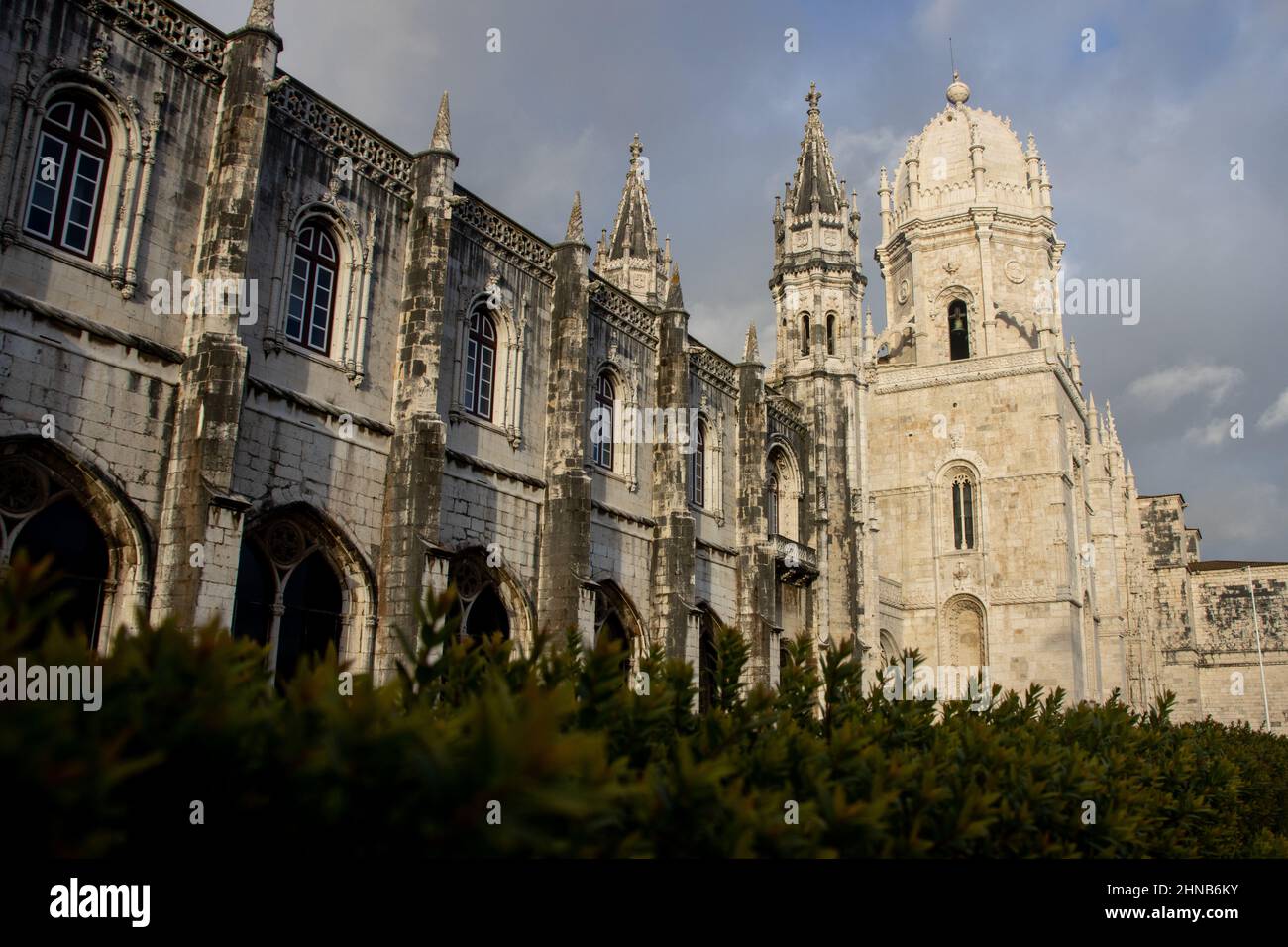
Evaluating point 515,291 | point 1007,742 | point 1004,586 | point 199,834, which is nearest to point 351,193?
point 515,291

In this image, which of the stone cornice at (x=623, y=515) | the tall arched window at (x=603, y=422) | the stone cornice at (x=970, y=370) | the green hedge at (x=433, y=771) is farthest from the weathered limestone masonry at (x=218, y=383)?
the stone cornice at (x=970, y=370)

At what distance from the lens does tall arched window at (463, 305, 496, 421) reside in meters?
17.8

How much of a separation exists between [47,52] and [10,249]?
2.48 m

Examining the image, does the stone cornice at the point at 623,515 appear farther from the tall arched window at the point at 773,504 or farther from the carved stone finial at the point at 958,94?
the carved stone finial at the point at 958,94

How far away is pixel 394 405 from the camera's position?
52.4 ft

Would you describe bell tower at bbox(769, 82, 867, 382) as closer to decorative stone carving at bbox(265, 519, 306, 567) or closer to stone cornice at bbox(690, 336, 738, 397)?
stone cornice at bbox(690, 336, 738, 397)

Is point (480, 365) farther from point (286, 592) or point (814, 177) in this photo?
point (814, 177)

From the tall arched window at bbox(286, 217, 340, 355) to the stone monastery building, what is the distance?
0.05m

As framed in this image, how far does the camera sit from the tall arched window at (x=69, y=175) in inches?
464

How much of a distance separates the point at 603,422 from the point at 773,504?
843cm

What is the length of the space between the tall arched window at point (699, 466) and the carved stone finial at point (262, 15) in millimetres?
13588

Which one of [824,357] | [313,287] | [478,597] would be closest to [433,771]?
[313,287]
